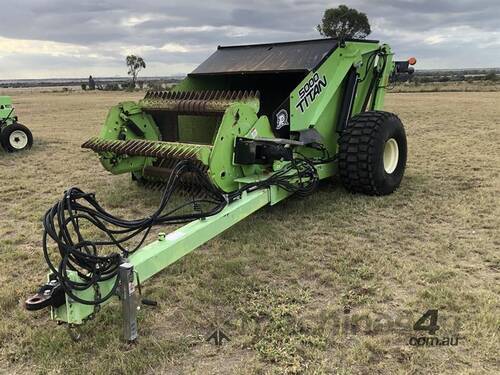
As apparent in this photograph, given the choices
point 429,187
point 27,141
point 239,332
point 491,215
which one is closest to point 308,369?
point 239,332

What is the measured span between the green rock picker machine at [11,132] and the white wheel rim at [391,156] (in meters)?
6.93

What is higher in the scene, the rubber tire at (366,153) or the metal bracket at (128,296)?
the rubber tire at (366,153)

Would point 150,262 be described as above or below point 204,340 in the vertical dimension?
above

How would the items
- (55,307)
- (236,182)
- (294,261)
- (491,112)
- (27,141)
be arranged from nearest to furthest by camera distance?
1. (55,307)
2. (294,261)
3. (236,182)
4. (27,141)
5. (491,112)

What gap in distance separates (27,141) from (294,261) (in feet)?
24.4

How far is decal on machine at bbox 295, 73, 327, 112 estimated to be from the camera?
201 inches

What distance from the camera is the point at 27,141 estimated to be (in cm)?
955

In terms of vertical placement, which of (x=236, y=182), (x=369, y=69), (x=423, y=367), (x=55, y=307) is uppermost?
(x=369, y=69)

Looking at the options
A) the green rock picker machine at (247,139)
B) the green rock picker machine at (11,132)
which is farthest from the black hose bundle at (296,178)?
the green rock picker machine at (11,132)

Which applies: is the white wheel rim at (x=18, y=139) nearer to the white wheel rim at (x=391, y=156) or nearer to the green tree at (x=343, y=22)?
the white wheel rim at (x=391, y=156)

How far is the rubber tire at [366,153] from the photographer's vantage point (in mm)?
5344

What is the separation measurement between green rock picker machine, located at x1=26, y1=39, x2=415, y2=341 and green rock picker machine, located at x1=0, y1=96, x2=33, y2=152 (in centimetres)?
445

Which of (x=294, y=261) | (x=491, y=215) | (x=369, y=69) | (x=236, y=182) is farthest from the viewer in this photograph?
(x=369, y=69)

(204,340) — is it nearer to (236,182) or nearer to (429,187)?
(236,182)
